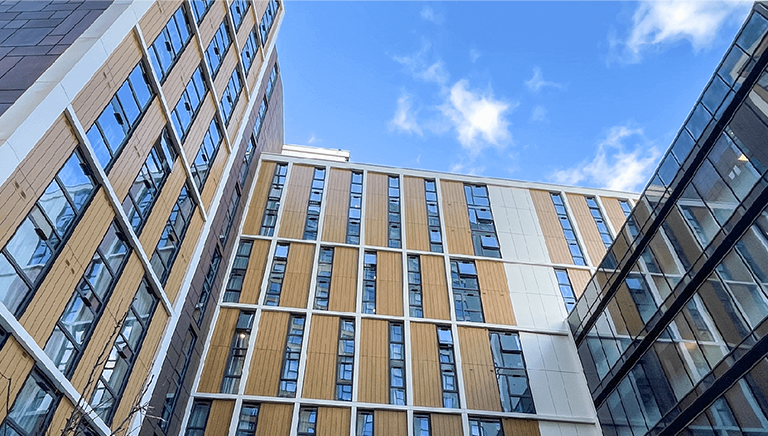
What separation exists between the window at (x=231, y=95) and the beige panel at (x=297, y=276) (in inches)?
353

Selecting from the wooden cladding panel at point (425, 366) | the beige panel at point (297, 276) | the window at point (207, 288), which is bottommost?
the wooden cladding panel at point (425, 366)

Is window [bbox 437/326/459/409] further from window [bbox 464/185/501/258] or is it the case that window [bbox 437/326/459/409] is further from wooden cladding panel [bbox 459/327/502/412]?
window [bbox 464/185/501/258]

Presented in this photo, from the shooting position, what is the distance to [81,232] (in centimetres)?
1495

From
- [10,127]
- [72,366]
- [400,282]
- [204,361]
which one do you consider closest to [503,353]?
[400,282]

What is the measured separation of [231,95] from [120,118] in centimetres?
1093

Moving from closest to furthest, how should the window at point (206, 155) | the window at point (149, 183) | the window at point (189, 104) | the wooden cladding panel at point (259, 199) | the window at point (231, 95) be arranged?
the window at point (149, 183)
the window at point (189, 104)
the window at point (206, 155)
the window at point (231, 95)
the wooden cladding panel at point (259, 199)

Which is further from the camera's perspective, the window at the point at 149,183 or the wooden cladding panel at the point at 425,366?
the wooden cladding panel at the point at 425,366

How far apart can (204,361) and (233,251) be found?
24.5 feet

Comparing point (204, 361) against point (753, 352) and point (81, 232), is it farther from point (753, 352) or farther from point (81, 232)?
point (753, 352)

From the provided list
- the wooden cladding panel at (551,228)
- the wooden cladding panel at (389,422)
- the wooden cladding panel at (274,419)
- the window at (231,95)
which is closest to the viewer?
the wooden cladding panel at (274,419)

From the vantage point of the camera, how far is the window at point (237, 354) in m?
24.4

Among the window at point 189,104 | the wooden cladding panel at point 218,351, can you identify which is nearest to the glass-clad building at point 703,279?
the wooden cladding panel at point 218,351

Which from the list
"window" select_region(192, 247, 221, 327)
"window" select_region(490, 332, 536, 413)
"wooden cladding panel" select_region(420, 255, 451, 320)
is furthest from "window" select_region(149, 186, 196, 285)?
"window" select_region(490, 332, 536, 413)

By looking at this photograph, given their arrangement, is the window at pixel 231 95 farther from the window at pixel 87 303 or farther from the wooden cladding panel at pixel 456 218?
the wooden cladding panel at pixel 456 218
